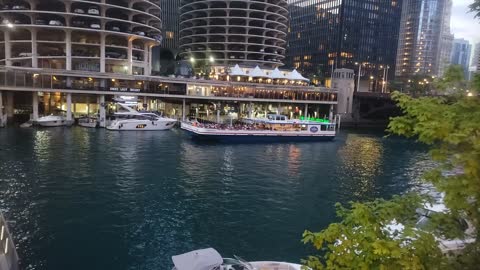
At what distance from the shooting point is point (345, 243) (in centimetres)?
715

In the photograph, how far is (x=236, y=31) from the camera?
129 meters

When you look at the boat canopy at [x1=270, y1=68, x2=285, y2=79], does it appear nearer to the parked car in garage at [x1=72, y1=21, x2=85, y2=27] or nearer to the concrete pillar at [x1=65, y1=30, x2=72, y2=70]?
the parked car in garage at [x1=72, y1=21, x2=85, y2=27]

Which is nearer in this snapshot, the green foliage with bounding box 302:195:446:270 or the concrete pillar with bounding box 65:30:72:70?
the green foliage with bounding box 302:195:446:270

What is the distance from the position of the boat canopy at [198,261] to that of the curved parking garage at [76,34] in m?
82.7

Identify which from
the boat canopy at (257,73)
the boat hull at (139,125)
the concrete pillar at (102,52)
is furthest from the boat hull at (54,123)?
the boat canopy at (257,73)

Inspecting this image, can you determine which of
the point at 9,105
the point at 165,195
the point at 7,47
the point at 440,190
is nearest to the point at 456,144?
the point at 440,190

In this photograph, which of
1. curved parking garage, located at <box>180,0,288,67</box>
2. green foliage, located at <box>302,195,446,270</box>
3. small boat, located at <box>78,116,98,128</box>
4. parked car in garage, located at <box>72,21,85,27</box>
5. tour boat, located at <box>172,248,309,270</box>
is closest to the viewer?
green foliage, located at <box>302,195,446,270</box>

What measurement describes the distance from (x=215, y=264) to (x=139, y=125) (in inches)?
2467

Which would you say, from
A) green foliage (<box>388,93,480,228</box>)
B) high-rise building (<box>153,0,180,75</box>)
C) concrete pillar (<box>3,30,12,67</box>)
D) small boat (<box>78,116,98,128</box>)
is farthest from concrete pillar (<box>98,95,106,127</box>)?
high-rise building (<box>153,0,180,75</box>)

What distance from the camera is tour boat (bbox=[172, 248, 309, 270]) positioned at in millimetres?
16188

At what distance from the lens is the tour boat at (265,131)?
66.1 metres

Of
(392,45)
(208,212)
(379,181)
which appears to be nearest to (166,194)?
(208,212)

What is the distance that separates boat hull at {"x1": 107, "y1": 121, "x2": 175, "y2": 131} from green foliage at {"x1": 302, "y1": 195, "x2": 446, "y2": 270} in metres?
70.5

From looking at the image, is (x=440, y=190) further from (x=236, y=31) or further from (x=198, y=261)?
(x=236, y=31)
